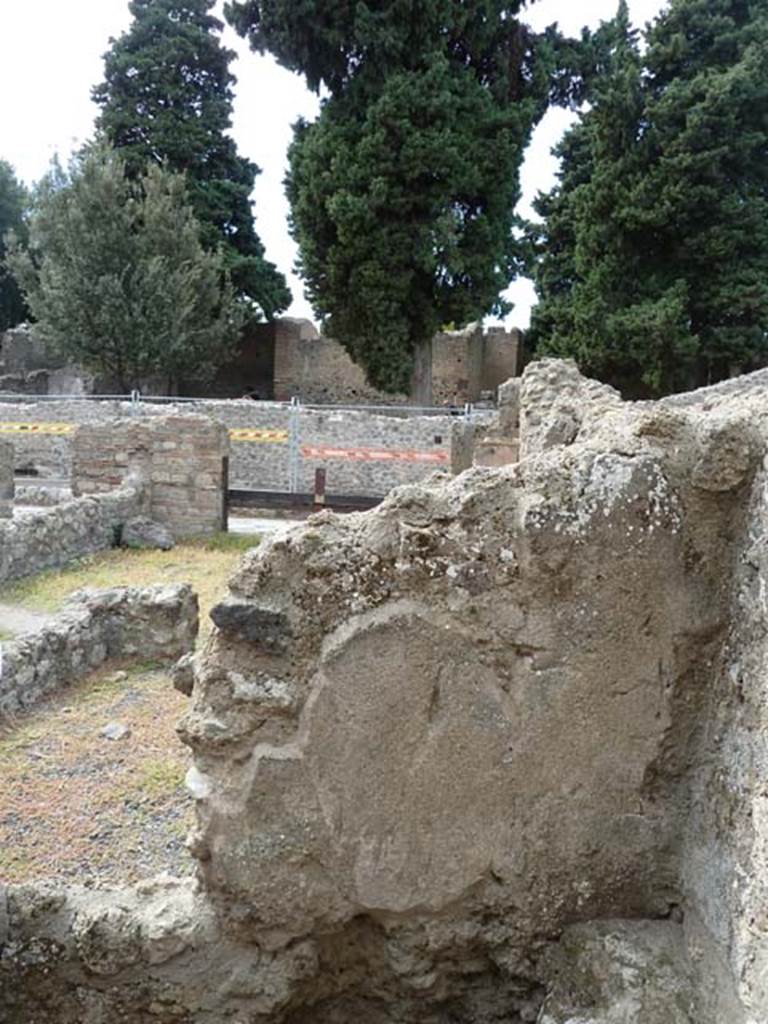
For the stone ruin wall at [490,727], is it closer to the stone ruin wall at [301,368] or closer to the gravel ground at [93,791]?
the gravel ground at [93,791]

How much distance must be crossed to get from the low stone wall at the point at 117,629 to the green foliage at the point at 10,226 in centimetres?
2934

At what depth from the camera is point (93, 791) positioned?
A: 4945mm

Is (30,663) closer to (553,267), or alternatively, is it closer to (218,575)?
(218,575)

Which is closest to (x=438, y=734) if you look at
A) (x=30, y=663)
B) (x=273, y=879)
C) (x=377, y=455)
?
(x=273, y=879)

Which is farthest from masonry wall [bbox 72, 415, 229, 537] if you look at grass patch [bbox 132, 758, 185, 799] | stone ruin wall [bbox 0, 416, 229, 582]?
grass patch [bbox 132, 758, 185, 799]

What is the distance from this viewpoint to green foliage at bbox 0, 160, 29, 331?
3378 cm

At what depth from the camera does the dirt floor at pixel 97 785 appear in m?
4.23

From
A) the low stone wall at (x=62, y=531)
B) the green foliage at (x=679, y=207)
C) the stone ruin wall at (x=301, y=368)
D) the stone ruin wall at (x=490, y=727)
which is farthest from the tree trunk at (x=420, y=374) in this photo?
the stone ruin wall at (x=490, y=727)

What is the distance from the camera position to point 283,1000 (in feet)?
8.99

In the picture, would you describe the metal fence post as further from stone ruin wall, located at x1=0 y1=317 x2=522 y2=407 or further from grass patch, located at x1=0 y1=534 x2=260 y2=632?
stone ruin wall, located at x1=0 y1=317 x2=522 y2=407

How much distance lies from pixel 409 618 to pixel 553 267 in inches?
990

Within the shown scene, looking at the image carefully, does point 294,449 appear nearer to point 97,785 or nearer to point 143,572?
point 143,572

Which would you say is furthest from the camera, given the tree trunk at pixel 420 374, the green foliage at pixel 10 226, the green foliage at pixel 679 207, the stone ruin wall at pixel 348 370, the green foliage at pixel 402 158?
the green foliage at pixel 10 226

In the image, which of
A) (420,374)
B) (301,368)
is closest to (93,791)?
(420,374)
